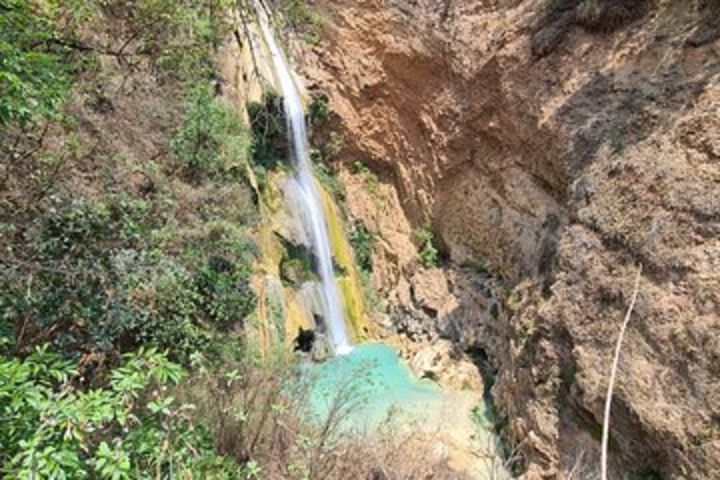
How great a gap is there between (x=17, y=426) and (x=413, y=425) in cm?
Result: 545

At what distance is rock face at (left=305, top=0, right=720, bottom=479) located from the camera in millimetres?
5309

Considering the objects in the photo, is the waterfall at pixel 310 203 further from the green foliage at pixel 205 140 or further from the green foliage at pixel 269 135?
the green foliage at pixel 205 140

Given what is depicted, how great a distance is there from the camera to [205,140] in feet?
25.9

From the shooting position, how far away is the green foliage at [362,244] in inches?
527

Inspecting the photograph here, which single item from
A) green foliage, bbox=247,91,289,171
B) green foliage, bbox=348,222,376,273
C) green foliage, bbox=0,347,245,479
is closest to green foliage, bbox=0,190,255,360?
green foliage, bbox=0,347,245,479

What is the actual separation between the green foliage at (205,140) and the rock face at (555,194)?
5.21 m

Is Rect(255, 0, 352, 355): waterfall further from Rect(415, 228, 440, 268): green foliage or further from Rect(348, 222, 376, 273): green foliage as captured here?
Rect(415, 228, 440, 268): green foliage

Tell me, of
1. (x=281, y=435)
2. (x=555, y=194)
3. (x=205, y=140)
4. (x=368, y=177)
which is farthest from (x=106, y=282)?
(x=368, y=177)

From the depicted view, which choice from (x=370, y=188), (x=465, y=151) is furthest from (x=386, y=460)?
(x=370, y=188)

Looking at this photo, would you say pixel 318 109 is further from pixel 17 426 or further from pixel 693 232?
pixel 17 426

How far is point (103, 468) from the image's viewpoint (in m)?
2.61

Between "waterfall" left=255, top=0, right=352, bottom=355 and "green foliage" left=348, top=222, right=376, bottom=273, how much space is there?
132 cm

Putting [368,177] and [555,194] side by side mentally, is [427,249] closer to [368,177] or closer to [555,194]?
[368,177]

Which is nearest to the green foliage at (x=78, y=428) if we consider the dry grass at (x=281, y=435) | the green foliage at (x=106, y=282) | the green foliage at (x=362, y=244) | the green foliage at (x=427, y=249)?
the dry grass at (x=281, y=435)
